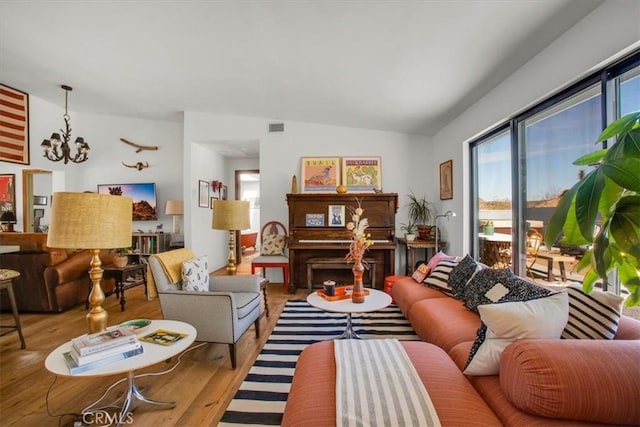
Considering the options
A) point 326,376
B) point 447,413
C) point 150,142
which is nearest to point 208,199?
point 150,142

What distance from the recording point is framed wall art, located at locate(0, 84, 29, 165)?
4277 millimetres

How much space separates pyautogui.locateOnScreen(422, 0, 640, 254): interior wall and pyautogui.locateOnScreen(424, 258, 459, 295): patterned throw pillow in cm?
100

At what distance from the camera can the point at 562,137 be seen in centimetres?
237

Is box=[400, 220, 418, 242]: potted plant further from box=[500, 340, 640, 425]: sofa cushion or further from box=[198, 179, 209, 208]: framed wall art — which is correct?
box=[198, 179, 209, 208]: framed wall art

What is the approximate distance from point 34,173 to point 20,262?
362 centimetres

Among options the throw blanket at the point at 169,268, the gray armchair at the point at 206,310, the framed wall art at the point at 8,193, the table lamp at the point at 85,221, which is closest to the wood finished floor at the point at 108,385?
the gray armchair at the point at 206,310

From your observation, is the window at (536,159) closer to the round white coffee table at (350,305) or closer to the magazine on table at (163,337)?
the round white coffee table at (350,305)

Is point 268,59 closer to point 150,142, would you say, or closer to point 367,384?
point 367,384

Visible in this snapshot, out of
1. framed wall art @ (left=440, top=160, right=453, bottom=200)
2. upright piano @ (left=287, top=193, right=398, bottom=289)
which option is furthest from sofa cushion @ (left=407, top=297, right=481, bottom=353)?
framed wall art @ (left=440, top=160, right=453, bottom=200)

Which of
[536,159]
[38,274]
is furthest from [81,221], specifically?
[536,159]

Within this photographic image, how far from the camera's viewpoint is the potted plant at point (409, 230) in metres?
4.41

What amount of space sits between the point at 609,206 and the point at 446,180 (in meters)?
3.80

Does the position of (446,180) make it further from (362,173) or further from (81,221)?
(81,221)

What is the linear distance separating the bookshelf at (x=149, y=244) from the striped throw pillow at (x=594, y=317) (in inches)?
233
